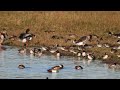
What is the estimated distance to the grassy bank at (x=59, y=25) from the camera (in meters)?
18.8

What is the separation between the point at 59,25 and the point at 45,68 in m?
10.1

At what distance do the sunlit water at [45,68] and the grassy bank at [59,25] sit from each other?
3071mm

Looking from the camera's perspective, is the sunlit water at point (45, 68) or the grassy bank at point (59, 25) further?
the grassy bank at point (59, 25)

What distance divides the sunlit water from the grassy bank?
307 cm

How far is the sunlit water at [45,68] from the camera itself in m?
11.2

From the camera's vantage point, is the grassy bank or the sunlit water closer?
the sunlit water

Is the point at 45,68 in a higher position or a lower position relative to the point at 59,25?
lower

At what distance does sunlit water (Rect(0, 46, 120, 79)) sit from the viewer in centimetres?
1119

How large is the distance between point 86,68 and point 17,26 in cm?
1090

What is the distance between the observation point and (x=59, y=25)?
22.5 m

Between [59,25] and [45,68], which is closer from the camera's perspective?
[45,68]

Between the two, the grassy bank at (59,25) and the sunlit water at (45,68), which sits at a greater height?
the grassy bank at (59,25)

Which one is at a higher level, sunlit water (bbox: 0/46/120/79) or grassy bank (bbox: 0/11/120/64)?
grassy bank (bbox: 0/11/120/64)

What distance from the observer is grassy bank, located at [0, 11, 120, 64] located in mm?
18750
